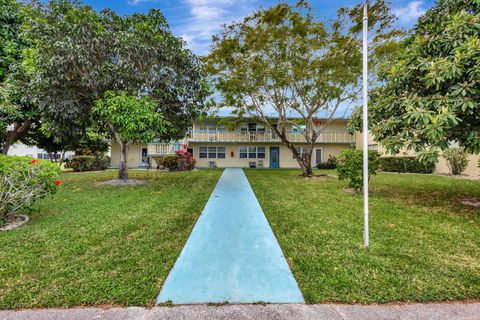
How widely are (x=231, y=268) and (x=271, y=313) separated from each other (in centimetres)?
104

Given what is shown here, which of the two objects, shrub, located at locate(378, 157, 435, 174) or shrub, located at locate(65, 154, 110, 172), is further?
shrub, located at locate(65, 154, 110, 172)

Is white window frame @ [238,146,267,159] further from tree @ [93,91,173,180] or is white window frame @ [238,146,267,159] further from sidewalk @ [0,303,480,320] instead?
sidewalk @ [0,303,480,320]

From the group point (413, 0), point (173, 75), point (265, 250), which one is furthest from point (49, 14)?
point (413, 0)

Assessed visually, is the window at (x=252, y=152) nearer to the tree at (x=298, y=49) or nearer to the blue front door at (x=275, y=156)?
the blue front door at (x=275, y=156)

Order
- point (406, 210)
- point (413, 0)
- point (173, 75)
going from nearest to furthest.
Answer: point (406, 210)
point (413, 0)
point (173, 75)

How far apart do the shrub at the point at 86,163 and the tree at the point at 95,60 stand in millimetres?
10257

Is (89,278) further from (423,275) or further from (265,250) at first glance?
(423,275)

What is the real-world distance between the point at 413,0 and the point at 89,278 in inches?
407

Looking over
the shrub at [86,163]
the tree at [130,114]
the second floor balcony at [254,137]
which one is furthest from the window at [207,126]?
the tree at [130,114]

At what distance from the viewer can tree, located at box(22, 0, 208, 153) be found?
9086 millimetres

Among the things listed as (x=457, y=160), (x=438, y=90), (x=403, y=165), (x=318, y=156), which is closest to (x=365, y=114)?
(x=438, y=90)

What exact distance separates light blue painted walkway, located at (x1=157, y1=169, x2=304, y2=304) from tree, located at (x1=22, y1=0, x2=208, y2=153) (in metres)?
7.17

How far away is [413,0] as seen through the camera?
7.53 metres

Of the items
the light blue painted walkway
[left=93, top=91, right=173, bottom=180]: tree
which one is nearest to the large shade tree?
[left=93, top=91, right=173, bottom=180]: tree
